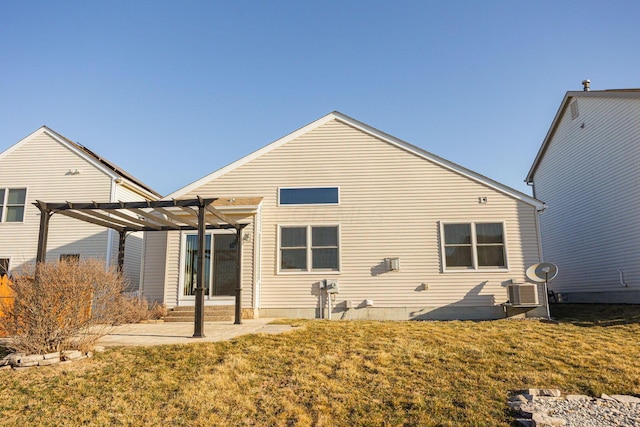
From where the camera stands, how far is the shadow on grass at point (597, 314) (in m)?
11.5

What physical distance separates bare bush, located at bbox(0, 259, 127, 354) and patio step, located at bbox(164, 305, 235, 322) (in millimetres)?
4831

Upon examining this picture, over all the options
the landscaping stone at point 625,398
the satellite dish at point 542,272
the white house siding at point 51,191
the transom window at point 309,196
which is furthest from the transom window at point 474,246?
the white house siding at point 51,191

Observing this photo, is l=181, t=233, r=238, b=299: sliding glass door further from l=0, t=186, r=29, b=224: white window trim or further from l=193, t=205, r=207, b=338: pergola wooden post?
l=0, t=186, r=29, b=224: white window trim

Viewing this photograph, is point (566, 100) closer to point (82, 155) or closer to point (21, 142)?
point (82, 155)

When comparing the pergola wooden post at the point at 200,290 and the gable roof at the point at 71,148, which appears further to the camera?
the gable roof at the point at 71,148

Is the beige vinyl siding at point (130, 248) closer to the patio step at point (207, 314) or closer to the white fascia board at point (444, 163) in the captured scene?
the patio step at point (207, 314)

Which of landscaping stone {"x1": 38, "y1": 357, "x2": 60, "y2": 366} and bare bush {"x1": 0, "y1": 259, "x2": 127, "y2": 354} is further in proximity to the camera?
bare bush {"x1": 0, "y1": 259, "x2": 127, "y2": 354}

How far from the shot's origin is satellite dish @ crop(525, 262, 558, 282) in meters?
11.9

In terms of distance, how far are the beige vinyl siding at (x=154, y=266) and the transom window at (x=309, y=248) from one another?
3.64 meters

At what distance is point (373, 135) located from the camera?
13.7 metres

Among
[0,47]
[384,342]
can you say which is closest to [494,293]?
[384,342]

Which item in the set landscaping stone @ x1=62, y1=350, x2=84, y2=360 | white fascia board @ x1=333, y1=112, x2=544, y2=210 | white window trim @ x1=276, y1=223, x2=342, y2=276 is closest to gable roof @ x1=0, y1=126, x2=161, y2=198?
white window trim @ x1=276, y1=223, x2=342, y2=276

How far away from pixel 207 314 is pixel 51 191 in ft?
27.0

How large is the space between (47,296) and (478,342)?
7.72 m
